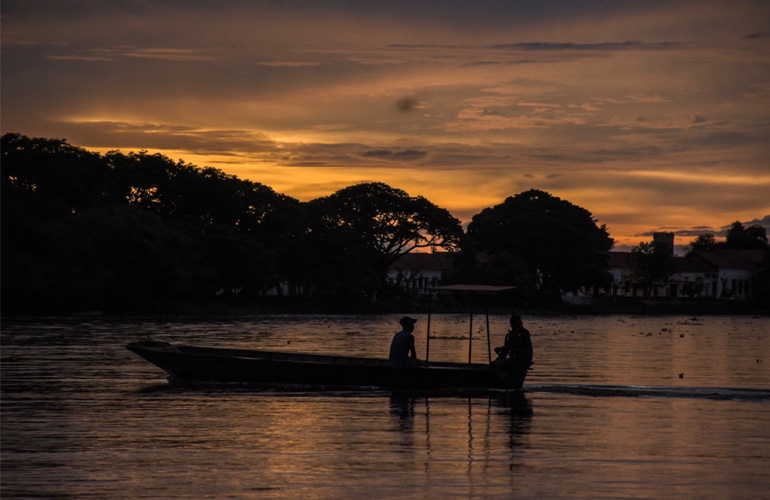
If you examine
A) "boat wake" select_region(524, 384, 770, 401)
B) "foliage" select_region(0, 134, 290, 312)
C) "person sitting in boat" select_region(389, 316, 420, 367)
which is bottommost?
"boat wake" select_region(524, 384, 770, 401)

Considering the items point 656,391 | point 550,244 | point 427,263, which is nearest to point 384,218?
point 550,244

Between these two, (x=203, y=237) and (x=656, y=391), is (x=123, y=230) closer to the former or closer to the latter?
(x=203, y=237)

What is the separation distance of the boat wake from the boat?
4.44 feet

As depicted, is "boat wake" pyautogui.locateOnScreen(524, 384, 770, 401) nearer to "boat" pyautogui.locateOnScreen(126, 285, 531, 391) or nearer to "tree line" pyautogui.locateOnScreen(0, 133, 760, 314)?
"boat" pyautogui.locateOnScreen(126, 285, 531, 391)

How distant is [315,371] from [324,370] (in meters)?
0.27

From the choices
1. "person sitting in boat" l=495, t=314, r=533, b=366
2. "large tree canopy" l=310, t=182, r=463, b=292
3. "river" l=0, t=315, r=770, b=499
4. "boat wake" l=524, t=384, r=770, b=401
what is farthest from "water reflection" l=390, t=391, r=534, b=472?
"large tree canopy" l=310, t=182, r=463, b=292

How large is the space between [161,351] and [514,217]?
5005 inches

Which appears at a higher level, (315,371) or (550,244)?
(550,244)

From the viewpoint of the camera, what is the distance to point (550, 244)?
6024 inches

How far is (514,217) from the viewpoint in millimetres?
158375

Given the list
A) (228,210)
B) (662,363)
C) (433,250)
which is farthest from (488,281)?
(662,363)

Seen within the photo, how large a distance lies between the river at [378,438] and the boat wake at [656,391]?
75mm

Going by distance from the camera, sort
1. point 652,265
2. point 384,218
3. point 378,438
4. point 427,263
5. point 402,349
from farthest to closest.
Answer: point 427,263, point 652,265, point 384,218, point 402,349, point 378,438

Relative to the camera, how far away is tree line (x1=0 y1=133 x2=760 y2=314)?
87.1m
